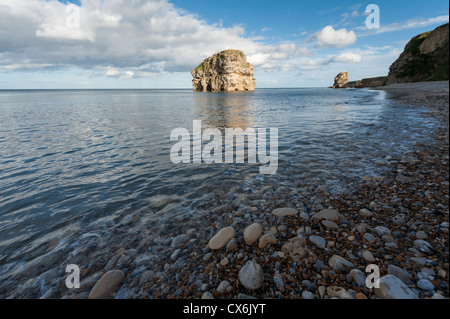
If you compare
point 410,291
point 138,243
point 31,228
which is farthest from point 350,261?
point 31,228

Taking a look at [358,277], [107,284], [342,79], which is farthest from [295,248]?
[342,79]

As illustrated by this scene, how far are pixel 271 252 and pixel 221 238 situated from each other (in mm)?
A: 1065

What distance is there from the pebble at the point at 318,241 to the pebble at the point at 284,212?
1.00 meters

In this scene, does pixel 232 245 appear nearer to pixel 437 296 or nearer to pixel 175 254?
pixel 175 254

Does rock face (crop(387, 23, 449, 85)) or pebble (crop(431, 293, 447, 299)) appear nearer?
pebble (crop(431, 293, 447, 299))

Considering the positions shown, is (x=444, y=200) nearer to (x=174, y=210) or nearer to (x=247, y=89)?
(x=174, y=210)

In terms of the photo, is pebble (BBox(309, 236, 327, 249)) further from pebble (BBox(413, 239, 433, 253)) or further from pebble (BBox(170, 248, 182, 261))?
pebble (BBox(170, 248, 182, 261))

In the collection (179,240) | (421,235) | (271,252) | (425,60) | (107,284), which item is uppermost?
(425,60)

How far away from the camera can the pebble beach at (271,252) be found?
300cm

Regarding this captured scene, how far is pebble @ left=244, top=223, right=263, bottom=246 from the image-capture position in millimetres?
4082

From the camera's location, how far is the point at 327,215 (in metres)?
4.62

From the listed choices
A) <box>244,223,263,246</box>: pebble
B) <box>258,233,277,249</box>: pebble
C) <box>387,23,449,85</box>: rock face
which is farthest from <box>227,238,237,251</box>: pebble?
<box>387,23,449,85</box>: rock face

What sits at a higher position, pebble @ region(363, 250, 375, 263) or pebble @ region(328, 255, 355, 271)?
pebble @ region(363, 250, 375, 263)

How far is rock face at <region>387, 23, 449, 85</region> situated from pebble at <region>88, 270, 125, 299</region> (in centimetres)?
9569
